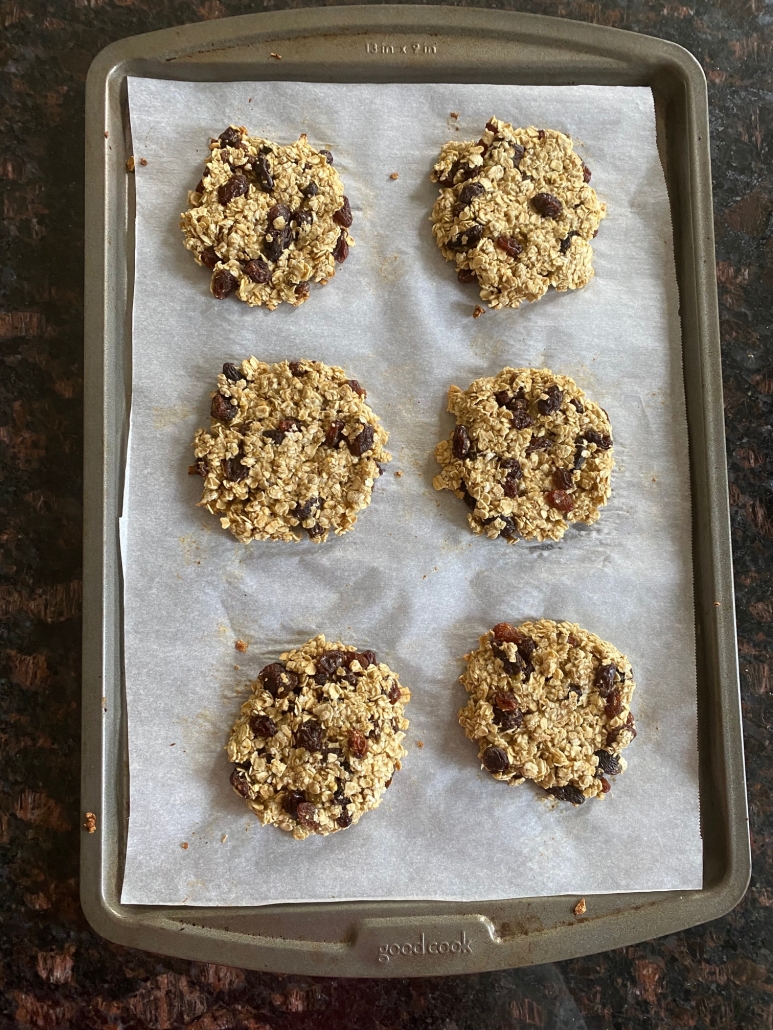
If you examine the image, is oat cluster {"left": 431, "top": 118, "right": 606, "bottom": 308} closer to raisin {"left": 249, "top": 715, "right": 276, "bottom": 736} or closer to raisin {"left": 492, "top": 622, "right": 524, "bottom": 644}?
raisin {"left": 492, "top": 622, "right": 524, "bottom": 644}

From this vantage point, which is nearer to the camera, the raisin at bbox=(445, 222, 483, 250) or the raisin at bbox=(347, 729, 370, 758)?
the raisin at bbox=(347, 729, 370, 758)

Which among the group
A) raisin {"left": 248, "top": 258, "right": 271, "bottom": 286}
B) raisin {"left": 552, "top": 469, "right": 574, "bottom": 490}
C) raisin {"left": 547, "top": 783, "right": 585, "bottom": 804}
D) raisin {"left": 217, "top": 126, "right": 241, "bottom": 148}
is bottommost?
raisin {"left": 547, "top": 783, "right": 585, "bottom": 804}

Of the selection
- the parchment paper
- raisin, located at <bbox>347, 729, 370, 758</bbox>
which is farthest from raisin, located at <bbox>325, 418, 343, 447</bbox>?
raisin, located at <bbox>347, 729, 370, 758</bbox>

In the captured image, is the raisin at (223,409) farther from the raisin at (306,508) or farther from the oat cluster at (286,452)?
the raisin at (306,508)

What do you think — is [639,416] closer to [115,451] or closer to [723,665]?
[723,665]

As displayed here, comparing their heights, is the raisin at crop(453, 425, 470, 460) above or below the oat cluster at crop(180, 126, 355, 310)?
below

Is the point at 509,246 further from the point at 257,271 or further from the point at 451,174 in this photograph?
the point at 257,271
